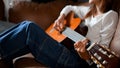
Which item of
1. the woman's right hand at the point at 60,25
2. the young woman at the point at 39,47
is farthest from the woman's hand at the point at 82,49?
Answer: the woman's right hand at the point at 60,25

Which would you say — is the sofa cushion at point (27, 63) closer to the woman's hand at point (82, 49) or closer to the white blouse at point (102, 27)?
the woman's hand at point (82, 49)

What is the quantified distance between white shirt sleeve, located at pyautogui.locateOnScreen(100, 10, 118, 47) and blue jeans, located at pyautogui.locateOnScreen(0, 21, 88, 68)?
0.71 feet

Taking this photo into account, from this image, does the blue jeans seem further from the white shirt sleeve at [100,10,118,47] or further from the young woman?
the white shirt sleeve at [100,10,118,47]

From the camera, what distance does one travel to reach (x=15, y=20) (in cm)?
209

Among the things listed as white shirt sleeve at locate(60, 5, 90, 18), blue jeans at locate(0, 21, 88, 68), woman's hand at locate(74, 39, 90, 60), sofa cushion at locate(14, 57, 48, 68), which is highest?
white shirt sleeve at locate(60, 5, 90, 18)

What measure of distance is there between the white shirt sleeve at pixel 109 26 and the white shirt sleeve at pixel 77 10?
0.84 ft

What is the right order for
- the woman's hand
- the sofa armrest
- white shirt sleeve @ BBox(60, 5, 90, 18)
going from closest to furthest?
the woman's hand < white shirt sleeve @ BBox(60, 5, 90, 18) < the sofa armrest

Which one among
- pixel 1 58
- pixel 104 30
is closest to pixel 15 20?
pixel 1 58

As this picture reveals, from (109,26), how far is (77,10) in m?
0.35

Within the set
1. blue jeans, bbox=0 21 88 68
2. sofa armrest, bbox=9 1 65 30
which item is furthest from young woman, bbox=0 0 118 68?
sofa armrest, bbox=9 1 65 30

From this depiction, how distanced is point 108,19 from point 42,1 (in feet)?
2.41

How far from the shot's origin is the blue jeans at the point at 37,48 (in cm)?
156

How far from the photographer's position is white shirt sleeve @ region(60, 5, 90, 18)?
6.19 ft

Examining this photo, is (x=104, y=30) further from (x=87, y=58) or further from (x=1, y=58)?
(x=1, y=58)
